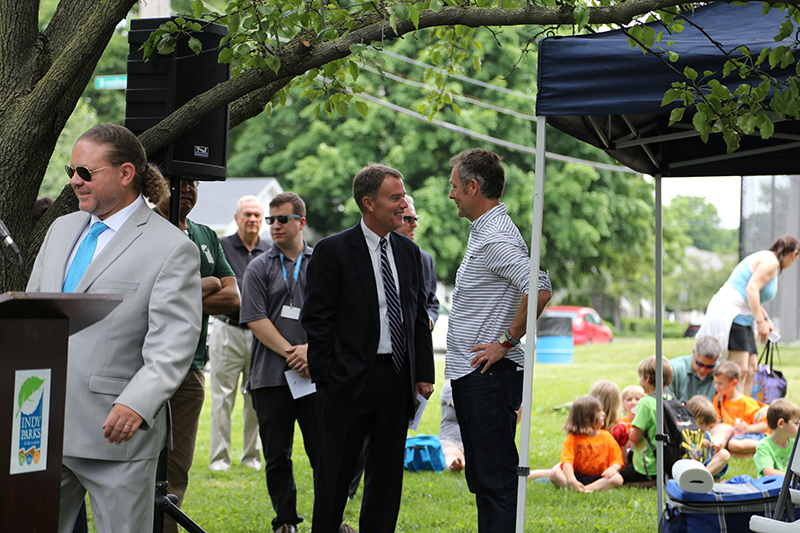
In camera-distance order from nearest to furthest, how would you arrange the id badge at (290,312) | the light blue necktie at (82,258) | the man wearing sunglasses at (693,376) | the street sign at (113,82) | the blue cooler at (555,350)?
the light blue necktie at (82,258), the id badge at (290,312), the man wearing sunglasses at (693,376), the street sign at (113,82), the blue cooler at (555,350)

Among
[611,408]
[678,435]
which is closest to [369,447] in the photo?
[678,435]

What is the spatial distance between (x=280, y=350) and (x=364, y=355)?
1347 millimetres

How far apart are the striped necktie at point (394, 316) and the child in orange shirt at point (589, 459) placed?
9.28 feet

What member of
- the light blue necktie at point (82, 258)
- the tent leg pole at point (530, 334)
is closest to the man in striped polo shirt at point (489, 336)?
the tent leg pole at point (530, 334)

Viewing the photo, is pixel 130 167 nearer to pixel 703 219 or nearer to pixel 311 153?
pixel 311 153

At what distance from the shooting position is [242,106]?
5.04 meters

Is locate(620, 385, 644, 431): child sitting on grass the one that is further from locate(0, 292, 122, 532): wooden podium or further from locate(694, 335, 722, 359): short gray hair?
locate(0, 292, 122, 532): wooden podium

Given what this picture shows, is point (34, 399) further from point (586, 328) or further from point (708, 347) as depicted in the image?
point (586, 328)

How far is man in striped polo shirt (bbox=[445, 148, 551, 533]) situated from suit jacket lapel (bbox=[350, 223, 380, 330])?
16.9 inches

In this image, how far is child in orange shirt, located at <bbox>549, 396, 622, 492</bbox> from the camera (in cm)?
670

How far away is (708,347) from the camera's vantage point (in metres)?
7.76

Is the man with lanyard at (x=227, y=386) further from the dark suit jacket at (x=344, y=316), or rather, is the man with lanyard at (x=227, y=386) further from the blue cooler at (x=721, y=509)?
the blue cooler at (x=721, y=509)

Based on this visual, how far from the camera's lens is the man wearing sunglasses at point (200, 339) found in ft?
15.3

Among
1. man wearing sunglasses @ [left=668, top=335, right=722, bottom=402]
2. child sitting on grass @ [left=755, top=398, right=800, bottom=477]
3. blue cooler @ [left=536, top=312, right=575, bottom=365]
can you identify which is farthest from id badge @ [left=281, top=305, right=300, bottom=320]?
blue cooler @ [left=536, top=312, right=575, bottom=365]
